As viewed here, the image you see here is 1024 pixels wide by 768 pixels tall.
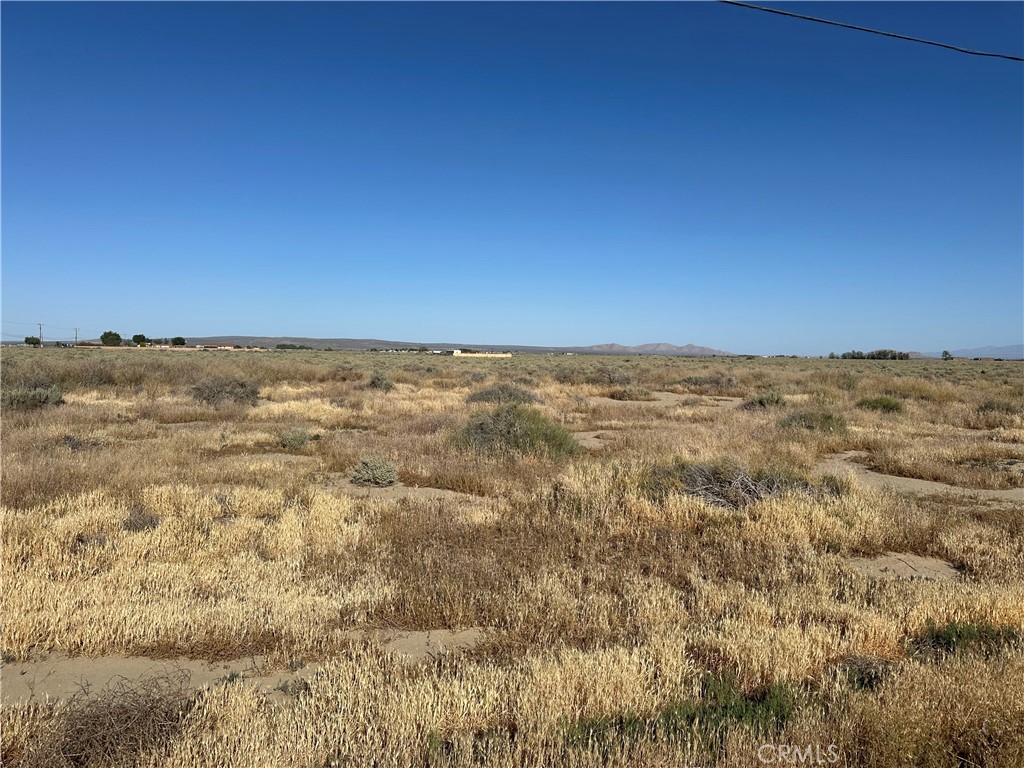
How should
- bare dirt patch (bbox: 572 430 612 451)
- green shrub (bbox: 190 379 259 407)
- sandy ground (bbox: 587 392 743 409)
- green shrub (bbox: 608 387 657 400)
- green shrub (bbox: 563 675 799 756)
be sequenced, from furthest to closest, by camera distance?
green shrub (bbox: 608 387 657 400) → sandy ground (bbox: 587 392 743 409) → green shrub (bbox: 190 379 259 407) → bare dirt patch (bbox: 572 430 612 451) → green shrub (bbox: 563 675 799 756)

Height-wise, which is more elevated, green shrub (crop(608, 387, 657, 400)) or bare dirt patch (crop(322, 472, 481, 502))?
green shrub (crop(608, 387, 657, 400))

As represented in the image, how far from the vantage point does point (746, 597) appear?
5109 mm

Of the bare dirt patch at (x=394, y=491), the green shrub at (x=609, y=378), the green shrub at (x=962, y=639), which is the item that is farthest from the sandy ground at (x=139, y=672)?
the green shrub at (x=609, y=378)

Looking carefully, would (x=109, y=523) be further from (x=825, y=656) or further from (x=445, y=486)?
(x=825, y=656)

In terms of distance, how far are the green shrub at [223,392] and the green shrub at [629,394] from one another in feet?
53.9

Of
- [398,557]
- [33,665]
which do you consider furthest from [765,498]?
[33,665]

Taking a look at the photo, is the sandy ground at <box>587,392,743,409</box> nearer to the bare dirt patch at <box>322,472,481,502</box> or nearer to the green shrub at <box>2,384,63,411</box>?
the bare dirt patch at <box>322,472,481,502</box>

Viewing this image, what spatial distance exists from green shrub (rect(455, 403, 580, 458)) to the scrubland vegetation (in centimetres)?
8

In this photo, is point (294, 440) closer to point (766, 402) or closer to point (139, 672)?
point (139, 672)

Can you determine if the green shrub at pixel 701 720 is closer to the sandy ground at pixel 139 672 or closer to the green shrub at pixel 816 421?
the sandy ground at pixel 139 672

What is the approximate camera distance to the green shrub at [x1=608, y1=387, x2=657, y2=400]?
27.0 metres

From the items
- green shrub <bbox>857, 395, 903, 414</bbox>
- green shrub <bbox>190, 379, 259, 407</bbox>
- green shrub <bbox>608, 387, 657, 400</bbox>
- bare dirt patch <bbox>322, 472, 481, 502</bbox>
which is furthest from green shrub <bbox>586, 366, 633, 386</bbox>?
bare dirt patch <bbox>322, 472, 481, 502</bbox>

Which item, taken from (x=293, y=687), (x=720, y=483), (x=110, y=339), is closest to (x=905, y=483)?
(x=720, y=483)

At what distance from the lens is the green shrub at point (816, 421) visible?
1550 centimetres
